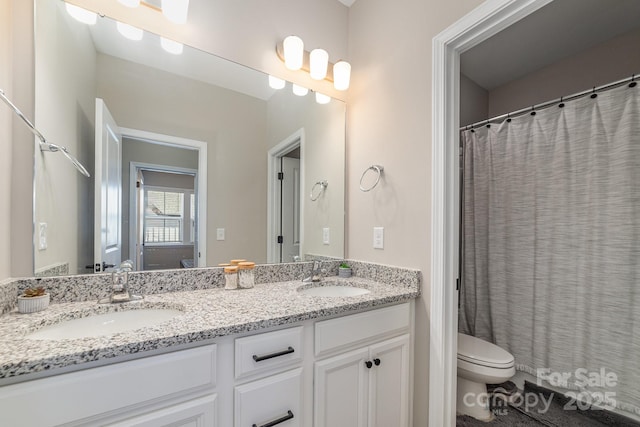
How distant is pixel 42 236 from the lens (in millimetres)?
1076

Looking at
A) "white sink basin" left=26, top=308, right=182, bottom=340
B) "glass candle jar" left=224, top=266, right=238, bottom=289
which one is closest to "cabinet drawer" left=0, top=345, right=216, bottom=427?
"white sink basin" left=26, top=308, right=182, bottom=340

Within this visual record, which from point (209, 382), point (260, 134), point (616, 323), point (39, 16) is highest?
point (39, 16)

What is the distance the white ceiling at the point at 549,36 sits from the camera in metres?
1.77

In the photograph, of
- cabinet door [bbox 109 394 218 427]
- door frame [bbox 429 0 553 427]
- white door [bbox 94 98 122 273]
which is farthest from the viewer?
door frame [bbox 429 0 553 427]

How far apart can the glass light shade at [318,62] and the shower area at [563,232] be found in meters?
1.42

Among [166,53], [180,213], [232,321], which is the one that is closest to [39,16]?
[166,53]

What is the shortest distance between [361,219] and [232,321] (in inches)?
42.6

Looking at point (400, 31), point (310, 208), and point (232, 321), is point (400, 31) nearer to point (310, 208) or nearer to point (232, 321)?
point (310, 208)

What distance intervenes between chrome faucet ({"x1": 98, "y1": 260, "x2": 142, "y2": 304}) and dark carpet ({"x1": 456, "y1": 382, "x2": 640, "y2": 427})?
1.91 m

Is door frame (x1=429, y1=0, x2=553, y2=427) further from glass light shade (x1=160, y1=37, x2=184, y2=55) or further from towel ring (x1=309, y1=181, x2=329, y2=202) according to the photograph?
glass light shade (x1=160, y1=37, x2=184, y2=55)

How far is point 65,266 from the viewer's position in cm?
112

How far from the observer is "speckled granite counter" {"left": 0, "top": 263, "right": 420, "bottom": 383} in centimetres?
66

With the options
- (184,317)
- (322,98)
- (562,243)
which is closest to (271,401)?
(184,317)

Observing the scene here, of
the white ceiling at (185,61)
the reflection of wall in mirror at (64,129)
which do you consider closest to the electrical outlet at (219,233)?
the reflection of wall in mirror at (64,129)
